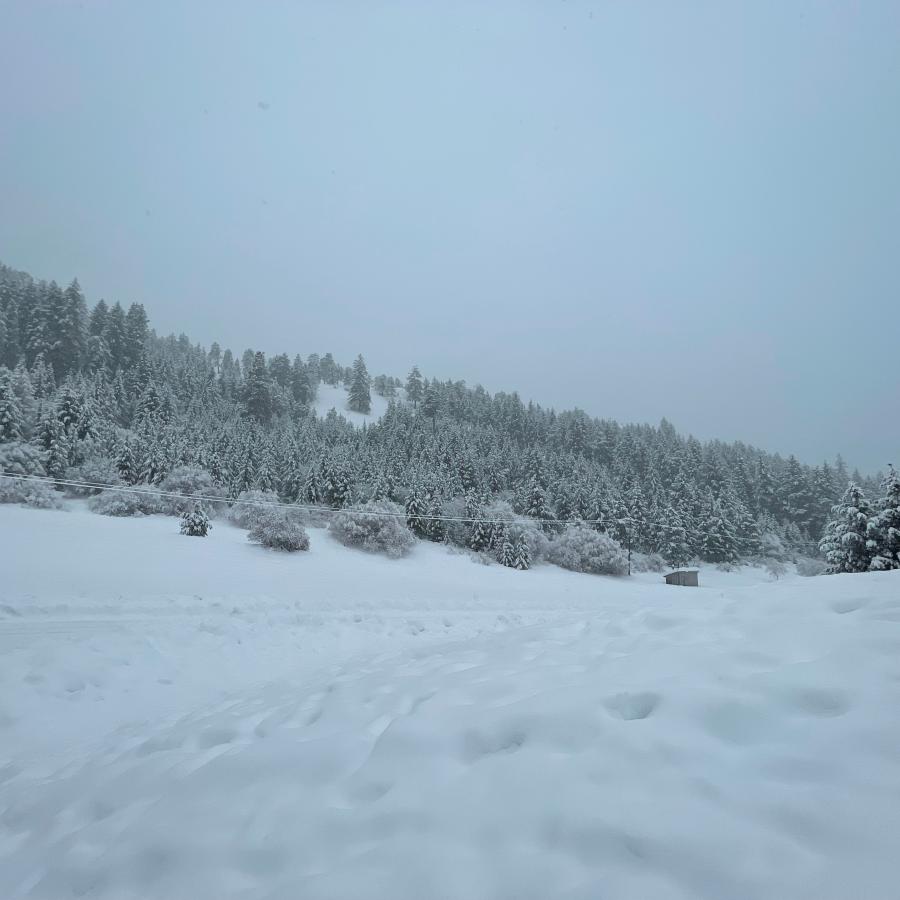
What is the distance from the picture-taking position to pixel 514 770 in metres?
2.13

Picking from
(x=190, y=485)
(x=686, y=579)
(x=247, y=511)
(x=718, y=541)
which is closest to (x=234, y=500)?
(x=247, y=511)

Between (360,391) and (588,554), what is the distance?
67.9 m

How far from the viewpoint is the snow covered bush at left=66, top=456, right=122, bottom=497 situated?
82.9ft

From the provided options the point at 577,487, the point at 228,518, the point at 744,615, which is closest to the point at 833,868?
the point at 744,615

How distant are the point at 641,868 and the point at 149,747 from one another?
13.0 ft

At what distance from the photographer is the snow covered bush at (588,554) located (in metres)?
28.0

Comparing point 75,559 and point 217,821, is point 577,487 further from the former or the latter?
point 217,821

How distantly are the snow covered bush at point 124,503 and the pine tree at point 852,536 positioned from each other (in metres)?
30.3

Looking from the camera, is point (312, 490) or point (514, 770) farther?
point (312, 490)

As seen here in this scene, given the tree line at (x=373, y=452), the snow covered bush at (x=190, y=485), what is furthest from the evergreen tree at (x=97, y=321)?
the snow covered bush at (x=190, y=485)

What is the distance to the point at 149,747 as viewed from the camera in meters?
3.80

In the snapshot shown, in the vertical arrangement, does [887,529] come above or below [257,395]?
below

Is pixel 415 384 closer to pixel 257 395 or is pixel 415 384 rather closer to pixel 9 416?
pixel 257 395

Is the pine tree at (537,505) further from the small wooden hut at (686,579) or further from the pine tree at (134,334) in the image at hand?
the pine tree at (134,334)
